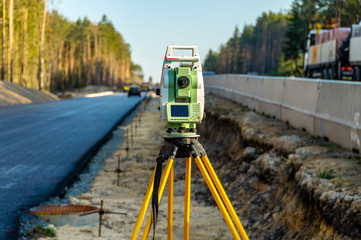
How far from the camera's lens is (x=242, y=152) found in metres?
12.5

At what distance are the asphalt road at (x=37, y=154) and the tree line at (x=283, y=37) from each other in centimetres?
4216

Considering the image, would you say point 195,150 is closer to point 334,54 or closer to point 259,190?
point 259,190

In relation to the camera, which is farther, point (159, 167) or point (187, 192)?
point (187, 192)

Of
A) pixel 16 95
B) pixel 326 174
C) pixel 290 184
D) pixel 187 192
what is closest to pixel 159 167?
pixel 187 192

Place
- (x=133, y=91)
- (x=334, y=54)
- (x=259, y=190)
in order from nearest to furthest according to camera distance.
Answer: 1. (x=259, y=190)
2. (x=334, y=54)
3. (x=133, y=91)

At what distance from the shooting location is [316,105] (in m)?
10.4

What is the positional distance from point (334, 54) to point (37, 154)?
55.5ft

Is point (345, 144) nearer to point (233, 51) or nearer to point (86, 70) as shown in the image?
point (86, 70)

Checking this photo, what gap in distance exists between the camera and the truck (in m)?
23.2

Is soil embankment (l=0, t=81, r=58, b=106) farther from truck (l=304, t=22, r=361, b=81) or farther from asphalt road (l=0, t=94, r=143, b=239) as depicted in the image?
truck (l=304, t=22, r=361, b=81)

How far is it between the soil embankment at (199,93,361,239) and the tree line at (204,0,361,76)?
48058 millimetres

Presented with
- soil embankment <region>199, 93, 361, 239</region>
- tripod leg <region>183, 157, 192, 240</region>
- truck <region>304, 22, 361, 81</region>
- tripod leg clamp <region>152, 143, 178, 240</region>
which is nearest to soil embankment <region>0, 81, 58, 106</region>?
truck <region>304, 22, 361, 81</region>

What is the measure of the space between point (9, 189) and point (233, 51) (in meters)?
169

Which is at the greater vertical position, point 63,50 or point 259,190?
point 63,50
